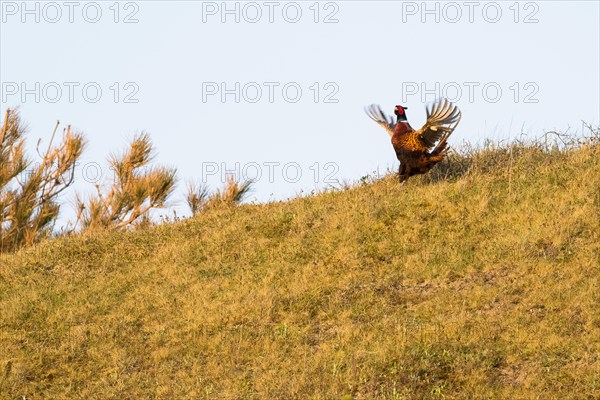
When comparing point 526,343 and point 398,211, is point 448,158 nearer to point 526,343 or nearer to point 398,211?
point 398,211

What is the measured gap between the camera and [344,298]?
1235cm

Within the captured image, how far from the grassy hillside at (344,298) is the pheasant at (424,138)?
0.48 m

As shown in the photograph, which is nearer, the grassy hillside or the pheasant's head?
the grassy hillside

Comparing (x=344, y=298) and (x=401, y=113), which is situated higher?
(x=401, y=113)

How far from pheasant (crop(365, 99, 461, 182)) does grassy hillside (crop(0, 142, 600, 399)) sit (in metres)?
0.48

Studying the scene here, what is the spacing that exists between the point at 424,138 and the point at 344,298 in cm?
366

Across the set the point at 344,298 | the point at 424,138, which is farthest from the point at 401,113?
the point at 344,298

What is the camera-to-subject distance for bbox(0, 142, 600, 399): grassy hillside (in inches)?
399

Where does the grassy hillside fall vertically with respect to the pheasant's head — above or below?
below

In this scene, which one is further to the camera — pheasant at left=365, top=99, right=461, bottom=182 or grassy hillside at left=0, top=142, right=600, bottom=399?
pheasant at left=365, top=99, right=461, bottom=182

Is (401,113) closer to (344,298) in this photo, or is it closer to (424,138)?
(424,138)

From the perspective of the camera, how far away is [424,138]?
15000mm

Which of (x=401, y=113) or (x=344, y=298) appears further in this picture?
(x=401, y=113)

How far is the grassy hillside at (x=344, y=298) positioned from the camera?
399 inches
